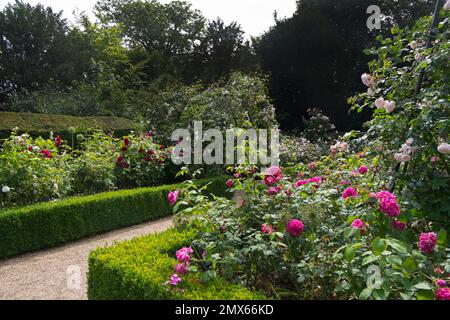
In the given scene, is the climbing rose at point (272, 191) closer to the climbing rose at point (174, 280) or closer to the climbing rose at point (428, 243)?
the climbing rose at point (174, 280)

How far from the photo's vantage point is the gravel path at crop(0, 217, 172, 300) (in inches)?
137

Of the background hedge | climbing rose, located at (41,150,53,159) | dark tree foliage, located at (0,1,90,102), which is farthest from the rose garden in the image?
dark tree foliage, located at (0,1,90,102)

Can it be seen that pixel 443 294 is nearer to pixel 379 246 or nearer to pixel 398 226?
pixel 379 246

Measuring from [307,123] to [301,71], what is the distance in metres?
4.69

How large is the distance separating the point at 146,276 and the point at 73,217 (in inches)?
121

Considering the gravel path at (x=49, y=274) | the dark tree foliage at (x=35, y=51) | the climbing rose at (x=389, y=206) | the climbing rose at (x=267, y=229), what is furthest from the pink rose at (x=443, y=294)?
the dark tree foliage at (x=35, y=51)

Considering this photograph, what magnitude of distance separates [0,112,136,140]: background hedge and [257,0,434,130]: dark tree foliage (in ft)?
28.8

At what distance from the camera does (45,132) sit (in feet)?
28.2

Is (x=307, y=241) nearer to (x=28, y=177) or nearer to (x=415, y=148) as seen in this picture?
(x=415, y=148)

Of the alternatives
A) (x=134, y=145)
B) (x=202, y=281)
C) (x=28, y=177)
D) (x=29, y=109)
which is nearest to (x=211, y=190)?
(x=134, y=145)

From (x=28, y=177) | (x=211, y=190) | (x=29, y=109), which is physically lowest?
(x=211, y=190)

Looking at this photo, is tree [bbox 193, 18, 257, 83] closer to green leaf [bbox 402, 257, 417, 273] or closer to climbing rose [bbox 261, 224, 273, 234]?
climbing rose [bbox 261, 224, 273, 234]

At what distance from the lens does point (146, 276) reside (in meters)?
2.38

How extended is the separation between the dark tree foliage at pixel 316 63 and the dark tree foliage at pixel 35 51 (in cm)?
1016
